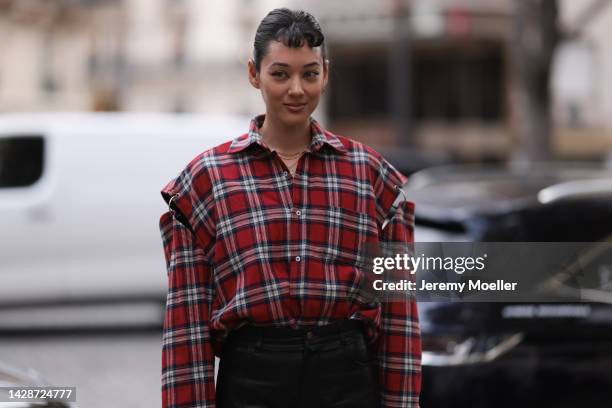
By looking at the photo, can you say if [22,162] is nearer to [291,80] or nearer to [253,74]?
[253,74]

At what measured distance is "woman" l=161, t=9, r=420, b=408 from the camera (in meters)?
2.69

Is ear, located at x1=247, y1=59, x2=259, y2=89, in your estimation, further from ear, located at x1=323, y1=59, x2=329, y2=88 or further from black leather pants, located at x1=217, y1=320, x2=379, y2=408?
black leather pants, located at x1=217, y1=320, x2=379, y2=408

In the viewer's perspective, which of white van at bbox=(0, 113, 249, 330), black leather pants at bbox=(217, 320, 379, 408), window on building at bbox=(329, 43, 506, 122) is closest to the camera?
black leather pants at bbox=(217, 320, 379, 408)

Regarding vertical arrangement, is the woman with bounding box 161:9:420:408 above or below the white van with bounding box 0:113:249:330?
below

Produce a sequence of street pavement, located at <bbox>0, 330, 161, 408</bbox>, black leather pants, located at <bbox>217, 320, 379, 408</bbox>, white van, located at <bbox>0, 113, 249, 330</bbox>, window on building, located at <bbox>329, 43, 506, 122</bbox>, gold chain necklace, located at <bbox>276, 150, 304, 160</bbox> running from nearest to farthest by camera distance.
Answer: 1. black leather pants, located at <bbox>217, 320, 379, 408</bbox>
2. gold chain necklace, located at <bbox>276, 150, 304, 160</bbox>
3. street pavement, located at <bbox>0, 330, 161, 408</bbox>
4. white van, located at <bbox>0, 113, 249, 330</bbox>
5. window on building, located at <bbox>329, 43, 506, 122</bbox>

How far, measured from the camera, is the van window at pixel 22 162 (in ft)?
33.3

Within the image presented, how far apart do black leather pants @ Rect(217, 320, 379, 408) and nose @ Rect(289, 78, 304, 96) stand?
56 cm

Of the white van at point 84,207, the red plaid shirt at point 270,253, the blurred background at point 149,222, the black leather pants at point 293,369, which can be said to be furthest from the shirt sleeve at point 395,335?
the white van at point 84,207

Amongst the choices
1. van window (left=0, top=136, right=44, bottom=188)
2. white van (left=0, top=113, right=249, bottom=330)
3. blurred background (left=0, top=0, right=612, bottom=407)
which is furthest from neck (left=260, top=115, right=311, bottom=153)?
van window (left=0, top=136, right=44, bottom=188)

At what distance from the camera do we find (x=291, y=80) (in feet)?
8.94

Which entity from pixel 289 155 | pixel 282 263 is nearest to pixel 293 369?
pixel 282 263

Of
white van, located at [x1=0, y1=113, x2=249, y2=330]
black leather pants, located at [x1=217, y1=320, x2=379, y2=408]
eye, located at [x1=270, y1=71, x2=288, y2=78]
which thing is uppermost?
white van, located at [x1=0, y1=113, x2=249, y2=330]

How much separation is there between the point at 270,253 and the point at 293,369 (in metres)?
0.28

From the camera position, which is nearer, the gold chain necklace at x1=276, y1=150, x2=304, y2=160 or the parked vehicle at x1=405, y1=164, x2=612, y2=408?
the gold chain necklace at x1=276, y1=150, x2=304, y2=160
